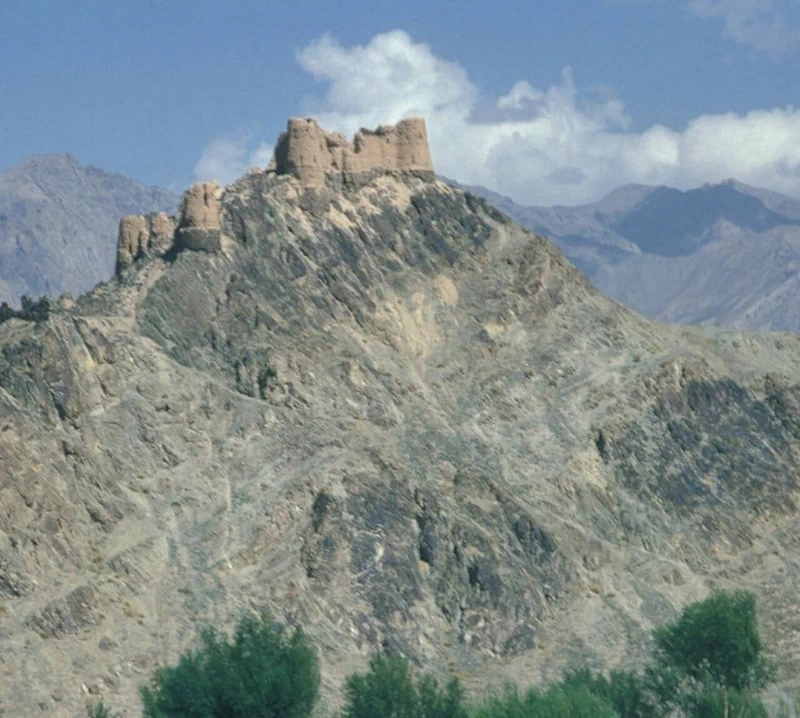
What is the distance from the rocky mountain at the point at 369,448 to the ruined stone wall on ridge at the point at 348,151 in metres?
0.19

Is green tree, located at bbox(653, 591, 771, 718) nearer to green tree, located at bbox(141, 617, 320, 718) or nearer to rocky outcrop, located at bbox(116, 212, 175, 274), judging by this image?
green tree, located at bbox(141, 617, 320, 718)

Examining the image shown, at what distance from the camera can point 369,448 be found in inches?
4943

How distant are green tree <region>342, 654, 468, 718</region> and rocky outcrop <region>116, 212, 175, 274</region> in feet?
155

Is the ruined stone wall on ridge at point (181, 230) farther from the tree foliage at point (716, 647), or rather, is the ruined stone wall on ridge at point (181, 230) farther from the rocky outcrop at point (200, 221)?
the tree foliage at point (716, 647)

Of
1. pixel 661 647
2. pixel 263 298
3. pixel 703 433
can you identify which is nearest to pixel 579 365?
pixel 703 433

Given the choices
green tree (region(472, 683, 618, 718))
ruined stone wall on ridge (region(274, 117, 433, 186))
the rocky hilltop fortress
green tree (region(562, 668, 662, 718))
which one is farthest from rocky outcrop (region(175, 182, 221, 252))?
green tree (region(472, 683, 618, 718))

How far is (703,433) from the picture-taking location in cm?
14025

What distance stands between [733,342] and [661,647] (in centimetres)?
4294

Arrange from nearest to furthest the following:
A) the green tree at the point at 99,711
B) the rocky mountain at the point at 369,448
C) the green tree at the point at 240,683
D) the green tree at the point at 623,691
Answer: the green tree at the point at 240,683 < the green tree at the point at 99,711 < the green tree at the point at 623,691 < the rocky mountain at the point at 369,448

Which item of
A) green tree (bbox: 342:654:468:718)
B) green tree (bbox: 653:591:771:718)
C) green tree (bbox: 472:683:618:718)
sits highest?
green tree (bbox: 653:591:771:718)

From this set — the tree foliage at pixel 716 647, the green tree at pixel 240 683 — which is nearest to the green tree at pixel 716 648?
the tree foliage at pixel 716 647

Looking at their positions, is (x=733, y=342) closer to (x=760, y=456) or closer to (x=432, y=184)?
(x=760, y=456)

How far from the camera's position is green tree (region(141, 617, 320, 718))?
9569cm

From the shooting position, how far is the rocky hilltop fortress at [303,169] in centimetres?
13475
